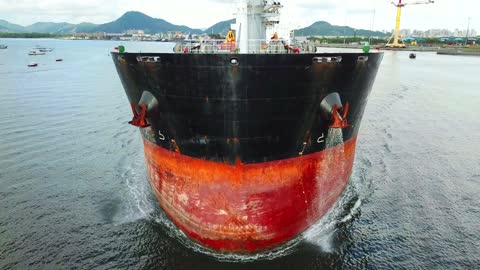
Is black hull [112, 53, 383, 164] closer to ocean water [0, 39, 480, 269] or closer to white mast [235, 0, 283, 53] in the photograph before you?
white mast [235, 0, 283, 53]

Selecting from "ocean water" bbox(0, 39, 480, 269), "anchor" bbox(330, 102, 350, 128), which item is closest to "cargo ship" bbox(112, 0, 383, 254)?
"anchor" bbox(330, 102, 350, 128)

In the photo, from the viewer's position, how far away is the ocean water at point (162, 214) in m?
9.11

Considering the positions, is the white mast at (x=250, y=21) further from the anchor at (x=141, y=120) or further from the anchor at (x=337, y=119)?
the anchor at (x=141, y=120)

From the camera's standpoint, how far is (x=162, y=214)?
1103 centimetres

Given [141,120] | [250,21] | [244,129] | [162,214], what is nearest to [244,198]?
[244,129]

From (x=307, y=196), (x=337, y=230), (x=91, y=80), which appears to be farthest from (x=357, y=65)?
(x=91, y=80)

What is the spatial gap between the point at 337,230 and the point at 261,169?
3.64m

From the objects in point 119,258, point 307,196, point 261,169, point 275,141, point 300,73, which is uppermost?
point 300,73

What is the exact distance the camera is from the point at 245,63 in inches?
295

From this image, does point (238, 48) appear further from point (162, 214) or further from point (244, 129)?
point (162, 214)

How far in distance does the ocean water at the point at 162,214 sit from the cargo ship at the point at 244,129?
0.86 metres

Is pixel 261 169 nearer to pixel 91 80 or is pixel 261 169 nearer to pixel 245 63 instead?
pixel 245 63

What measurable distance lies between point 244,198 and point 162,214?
144 inches

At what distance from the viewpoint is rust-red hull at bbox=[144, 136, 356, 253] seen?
8.59 meters
